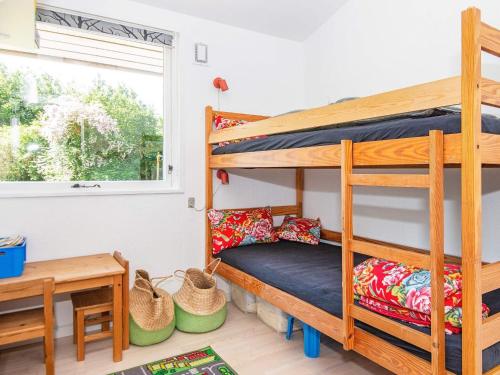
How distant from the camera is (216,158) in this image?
297cm

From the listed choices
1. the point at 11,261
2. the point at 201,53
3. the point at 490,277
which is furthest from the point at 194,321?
the point at 201,53

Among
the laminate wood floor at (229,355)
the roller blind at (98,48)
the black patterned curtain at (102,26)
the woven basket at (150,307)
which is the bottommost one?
the laminate wood floor at (229,355)

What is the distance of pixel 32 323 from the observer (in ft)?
6.57

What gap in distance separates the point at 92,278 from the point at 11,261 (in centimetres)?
43

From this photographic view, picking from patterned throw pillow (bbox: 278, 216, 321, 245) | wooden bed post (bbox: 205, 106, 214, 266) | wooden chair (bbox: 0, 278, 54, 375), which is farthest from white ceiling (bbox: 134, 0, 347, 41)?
wooden chair (bbox: 0, 278, 54, 375)

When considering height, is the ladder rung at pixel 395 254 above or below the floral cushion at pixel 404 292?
above

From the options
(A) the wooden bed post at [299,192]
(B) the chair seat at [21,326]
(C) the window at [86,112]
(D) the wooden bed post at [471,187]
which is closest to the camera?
(D) the wooden bed post at [471,187]

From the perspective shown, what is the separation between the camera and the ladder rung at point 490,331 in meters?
1.26

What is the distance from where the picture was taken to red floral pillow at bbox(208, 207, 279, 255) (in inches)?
117

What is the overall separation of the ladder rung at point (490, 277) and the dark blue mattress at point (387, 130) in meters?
0.49

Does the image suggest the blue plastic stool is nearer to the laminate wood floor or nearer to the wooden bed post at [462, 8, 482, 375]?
the laminate wood floor

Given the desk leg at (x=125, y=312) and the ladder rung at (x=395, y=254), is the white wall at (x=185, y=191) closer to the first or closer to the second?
the desk leg at (x=125, y=312)

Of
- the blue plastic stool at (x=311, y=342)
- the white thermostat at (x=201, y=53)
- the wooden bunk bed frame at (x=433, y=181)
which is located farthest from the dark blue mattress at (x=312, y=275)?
the white thermostat at (x=201, y=53)

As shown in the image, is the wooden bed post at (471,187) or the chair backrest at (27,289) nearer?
the wooden bed post at (471,187)
